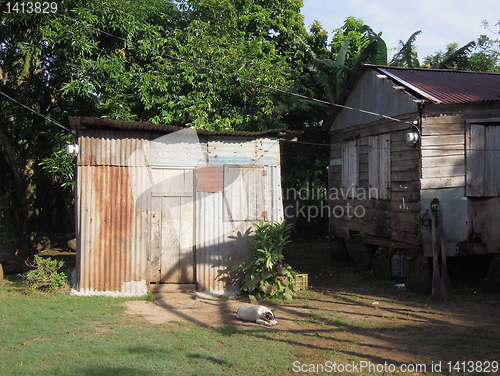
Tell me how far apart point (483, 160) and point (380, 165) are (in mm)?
2203

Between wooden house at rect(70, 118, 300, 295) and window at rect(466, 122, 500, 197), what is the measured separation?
390cm

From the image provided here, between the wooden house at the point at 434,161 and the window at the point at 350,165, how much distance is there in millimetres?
809

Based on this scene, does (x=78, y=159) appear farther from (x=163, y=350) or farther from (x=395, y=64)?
(x=395, y=64)

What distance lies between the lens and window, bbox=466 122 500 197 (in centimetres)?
871

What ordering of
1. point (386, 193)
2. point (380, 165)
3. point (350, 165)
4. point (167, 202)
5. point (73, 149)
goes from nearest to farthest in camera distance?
A: 1. point (73, 149)
2. point (167, 202)
3. point (386, 193)
4. point (380, 165)
5. point (350, 165)

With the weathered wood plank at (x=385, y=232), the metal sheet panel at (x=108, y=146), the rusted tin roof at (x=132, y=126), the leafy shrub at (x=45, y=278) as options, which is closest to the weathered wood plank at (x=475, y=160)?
the weathered wood plank at (x=385, y=232)

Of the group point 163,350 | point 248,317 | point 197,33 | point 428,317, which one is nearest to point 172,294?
point 248,317

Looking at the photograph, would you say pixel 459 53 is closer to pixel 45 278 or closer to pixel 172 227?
pixel 172 227

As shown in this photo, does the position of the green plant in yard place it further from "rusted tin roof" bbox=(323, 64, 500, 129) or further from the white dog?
"rusted tin roof" bbox=(323, 64, 500, 129)

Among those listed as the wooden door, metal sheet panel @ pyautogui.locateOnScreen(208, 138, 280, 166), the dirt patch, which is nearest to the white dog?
the dirt patch

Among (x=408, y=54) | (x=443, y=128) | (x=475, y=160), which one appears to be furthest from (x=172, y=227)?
(x=408, y=54)

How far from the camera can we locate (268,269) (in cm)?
792

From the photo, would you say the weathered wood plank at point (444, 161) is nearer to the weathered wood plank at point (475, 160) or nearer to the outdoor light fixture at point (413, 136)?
the weathered wood plank at point (475, 160)

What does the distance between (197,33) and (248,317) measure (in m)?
8.97
